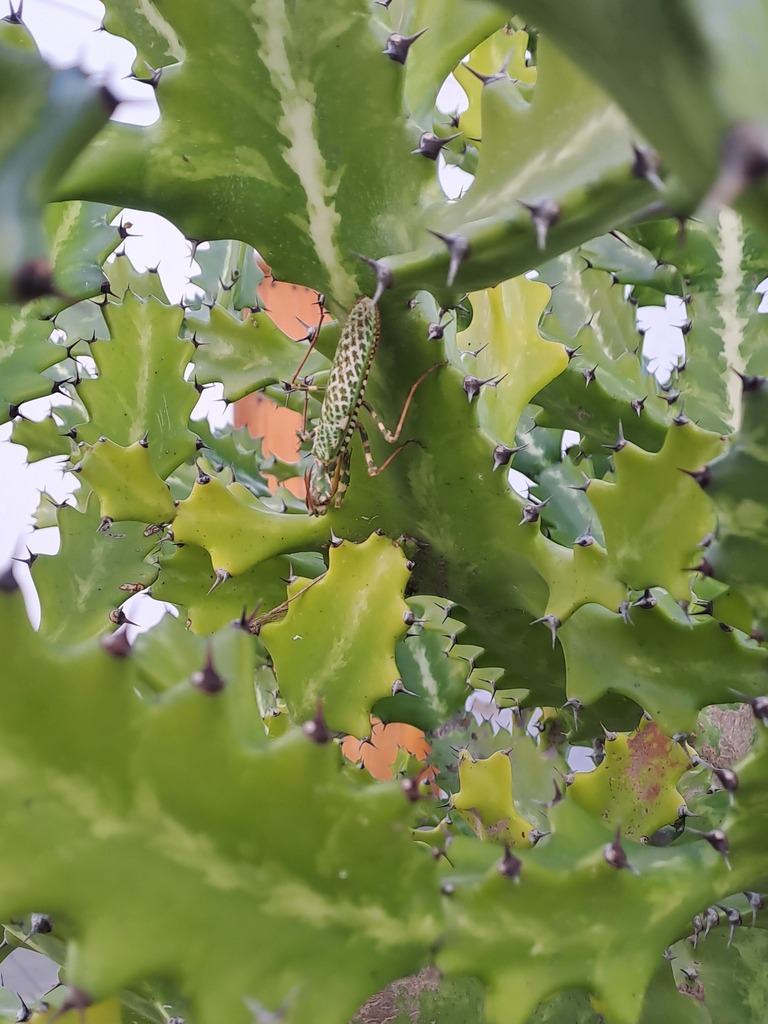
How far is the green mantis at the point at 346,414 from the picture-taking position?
0.57 m

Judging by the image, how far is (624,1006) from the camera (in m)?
0.41

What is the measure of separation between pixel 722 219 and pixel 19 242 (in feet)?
2.83

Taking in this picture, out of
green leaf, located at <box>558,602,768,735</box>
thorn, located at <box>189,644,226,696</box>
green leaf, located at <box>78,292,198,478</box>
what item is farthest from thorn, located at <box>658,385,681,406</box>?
thorn, located at <box>189,644,226,696</box>

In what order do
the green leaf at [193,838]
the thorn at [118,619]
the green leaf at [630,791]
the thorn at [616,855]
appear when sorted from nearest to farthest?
the green leaf at [193,838]
the thorn at [616,855]
the green leaf at [630,791]
the thorn at [118,619]

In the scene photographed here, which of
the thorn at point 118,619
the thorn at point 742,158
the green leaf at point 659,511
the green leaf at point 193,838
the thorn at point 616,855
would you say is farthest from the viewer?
the thorn at point 118,619

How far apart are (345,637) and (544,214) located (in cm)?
37

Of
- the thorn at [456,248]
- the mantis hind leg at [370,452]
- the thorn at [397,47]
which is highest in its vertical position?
the thorn at [397,47]

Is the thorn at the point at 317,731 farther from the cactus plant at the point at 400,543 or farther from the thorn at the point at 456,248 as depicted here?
the thorn at the point at 456,248

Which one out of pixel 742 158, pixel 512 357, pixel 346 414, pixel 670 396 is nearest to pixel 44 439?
pixel 346 414

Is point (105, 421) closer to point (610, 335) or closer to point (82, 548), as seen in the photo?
point (82, 548)

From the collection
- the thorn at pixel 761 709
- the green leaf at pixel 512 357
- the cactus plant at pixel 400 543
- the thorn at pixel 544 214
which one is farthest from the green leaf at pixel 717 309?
the thorn at pixel 544 214

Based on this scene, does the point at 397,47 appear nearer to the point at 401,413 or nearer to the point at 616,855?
the point at 401,413

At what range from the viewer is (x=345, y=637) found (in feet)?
2.05

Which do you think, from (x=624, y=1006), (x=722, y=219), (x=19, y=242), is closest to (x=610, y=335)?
(x=722, y=219)
